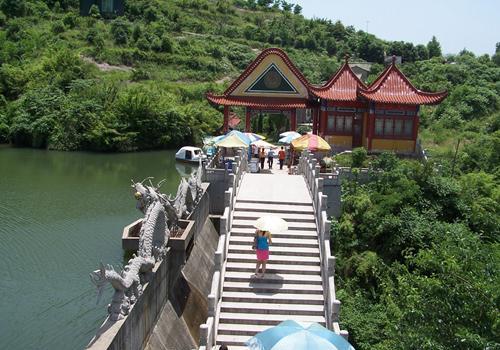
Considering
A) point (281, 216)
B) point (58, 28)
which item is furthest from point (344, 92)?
point (58, 28)

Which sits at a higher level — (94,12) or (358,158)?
(94,12)

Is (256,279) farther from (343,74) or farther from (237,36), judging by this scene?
(237,36)

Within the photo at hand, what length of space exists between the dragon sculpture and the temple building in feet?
37.3

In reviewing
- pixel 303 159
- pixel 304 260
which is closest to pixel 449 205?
pixel 303 159

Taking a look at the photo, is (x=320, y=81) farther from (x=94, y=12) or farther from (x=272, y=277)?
(x=272, y=277)

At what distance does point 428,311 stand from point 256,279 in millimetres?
6108

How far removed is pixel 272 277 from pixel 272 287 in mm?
338

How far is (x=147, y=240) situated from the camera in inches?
543

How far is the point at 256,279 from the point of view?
14.8 metres

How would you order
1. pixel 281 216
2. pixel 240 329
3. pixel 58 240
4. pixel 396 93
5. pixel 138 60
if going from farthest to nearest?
pixel 138 60, pixel 396 93, pixel 58 240, pixel 281 216, pixel 240 329

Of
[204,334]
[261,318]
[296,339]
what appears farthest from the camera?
[261,318]

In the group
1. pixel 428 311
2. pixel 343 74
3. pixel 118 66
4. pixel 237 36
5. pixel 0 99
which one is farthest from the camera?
pixel 237 36

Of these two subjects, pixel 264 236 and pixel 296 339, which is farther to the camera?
pixel 264 236

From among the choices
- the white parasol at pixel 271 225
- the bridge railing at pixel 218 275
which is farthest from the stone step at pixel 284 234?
the white parasol at pixel 271 225
